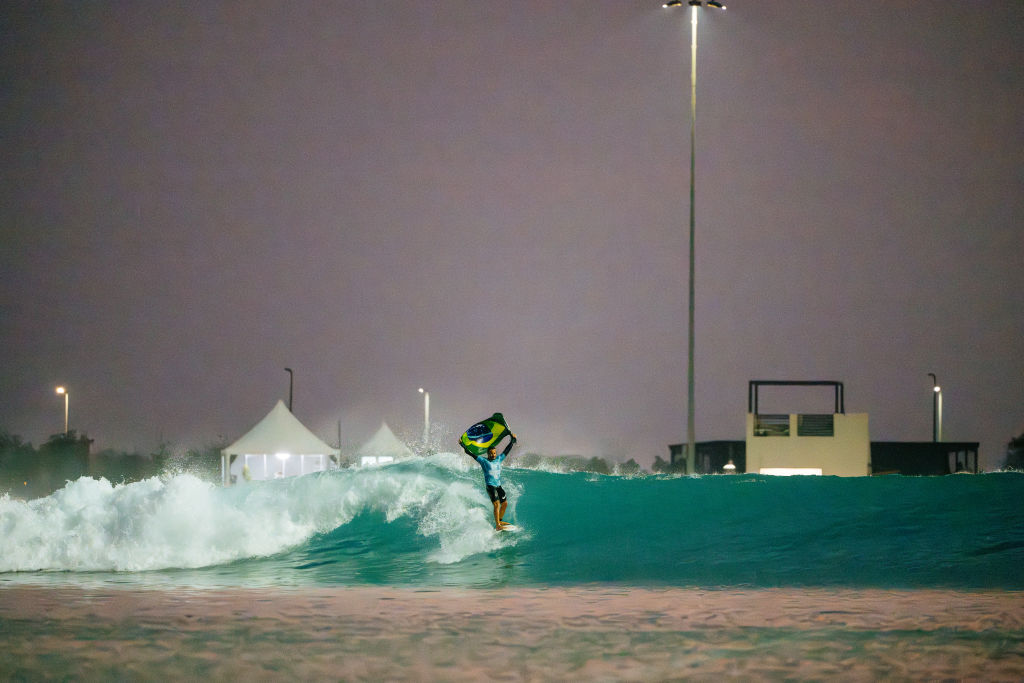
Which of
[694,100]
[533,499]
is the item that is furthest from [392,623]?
[694,100]

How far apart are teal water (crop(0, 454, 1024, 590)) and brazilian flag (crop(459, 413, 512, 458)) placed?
4.68ft

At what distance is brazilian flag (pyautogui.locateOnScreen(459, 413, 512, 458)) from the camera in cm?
1530

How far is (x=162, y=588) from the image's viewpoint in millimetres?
11914

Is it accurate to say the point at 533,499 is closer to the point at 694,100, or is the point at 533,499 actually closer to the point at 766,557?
the point at 766,557

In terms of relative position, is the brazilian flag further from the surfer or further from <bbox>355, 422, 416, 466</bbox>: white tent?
<bbox>355, 422, 416, 466</bbox>: white tent

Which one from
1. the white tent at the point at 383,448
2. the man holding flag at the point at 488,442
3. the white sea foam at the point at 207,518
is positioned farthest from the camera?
the white tent at the point at 383,448

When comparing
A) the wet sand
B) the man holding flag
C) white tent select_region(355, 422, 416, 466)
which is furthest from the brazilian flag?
white tent select_region(355, 422, 416, 466)

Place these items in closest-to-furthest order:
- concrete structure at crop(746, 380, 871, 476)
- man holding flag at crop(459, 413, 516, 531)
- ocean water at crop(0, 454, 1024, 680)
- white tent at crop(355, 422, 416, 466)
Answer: ocean water at crop(0, 454, 1024, 680), man holding flag at crop(459, 413, 516, 531), concrete structure at crop(746, 380, 871, 476), white tent at crop(355, 422, 416, 466)

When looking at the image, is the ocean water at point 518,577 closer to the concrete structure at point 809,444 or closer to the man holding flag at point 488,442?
the man holding flag at point 488,442

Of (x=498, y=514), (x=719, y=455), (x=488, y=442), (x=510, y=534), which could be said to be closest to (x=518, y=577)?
(x=488, y=442)

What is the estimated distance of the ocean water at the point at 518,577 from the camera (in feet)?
23.9

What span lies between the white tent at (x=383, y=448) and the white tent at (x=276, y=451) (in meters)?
6.25

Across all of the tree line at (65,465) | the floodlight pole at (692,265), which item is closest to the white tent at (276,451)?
the tree line at (65,465)

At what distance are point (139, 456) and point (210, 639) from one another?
72.6 m
